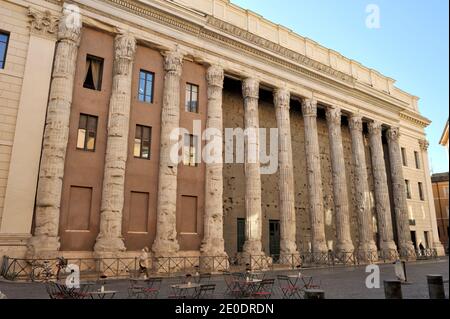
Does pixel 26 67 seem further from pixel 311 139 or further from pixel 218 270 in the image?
pixel 311 139

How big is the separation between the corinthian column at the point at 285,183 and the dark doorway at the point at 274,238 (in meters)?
2.87

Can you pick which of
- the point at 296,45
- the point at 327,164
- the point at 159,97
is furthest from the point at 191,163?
the point at 327,164

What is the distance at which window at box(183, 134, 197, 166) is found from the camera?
19656 millimetres

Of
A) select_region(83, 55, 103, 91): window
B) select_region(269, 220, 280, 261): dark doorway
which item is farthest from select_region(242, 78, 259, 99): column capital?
select_region(269, 220, 280, 261): dark doorway

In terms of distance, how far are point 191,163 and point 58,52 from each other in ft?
27.7

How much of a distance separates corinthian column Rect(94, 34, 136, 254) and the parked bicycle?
199cm

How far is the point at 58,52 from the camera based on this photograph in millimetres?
16531

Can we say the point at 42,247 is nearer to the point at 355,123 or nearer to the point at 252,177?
the point at 252,177

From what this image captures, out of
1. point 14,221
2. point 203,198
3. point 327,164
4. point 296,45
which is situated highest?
point 296,45

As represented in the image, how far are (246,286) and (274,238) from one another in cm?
1438

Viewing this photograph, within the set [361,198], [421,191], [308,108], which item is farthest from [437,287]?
[421,191]

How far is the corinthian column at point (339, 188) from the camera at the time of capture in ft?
80.9

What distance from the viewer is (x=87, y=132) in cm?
1709

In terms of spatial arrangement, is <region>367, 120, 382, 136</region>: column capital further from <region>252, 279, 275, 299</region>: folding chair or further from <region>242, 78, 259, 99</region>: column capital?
<region>252, 279, 275, 299</region>: folding chair
